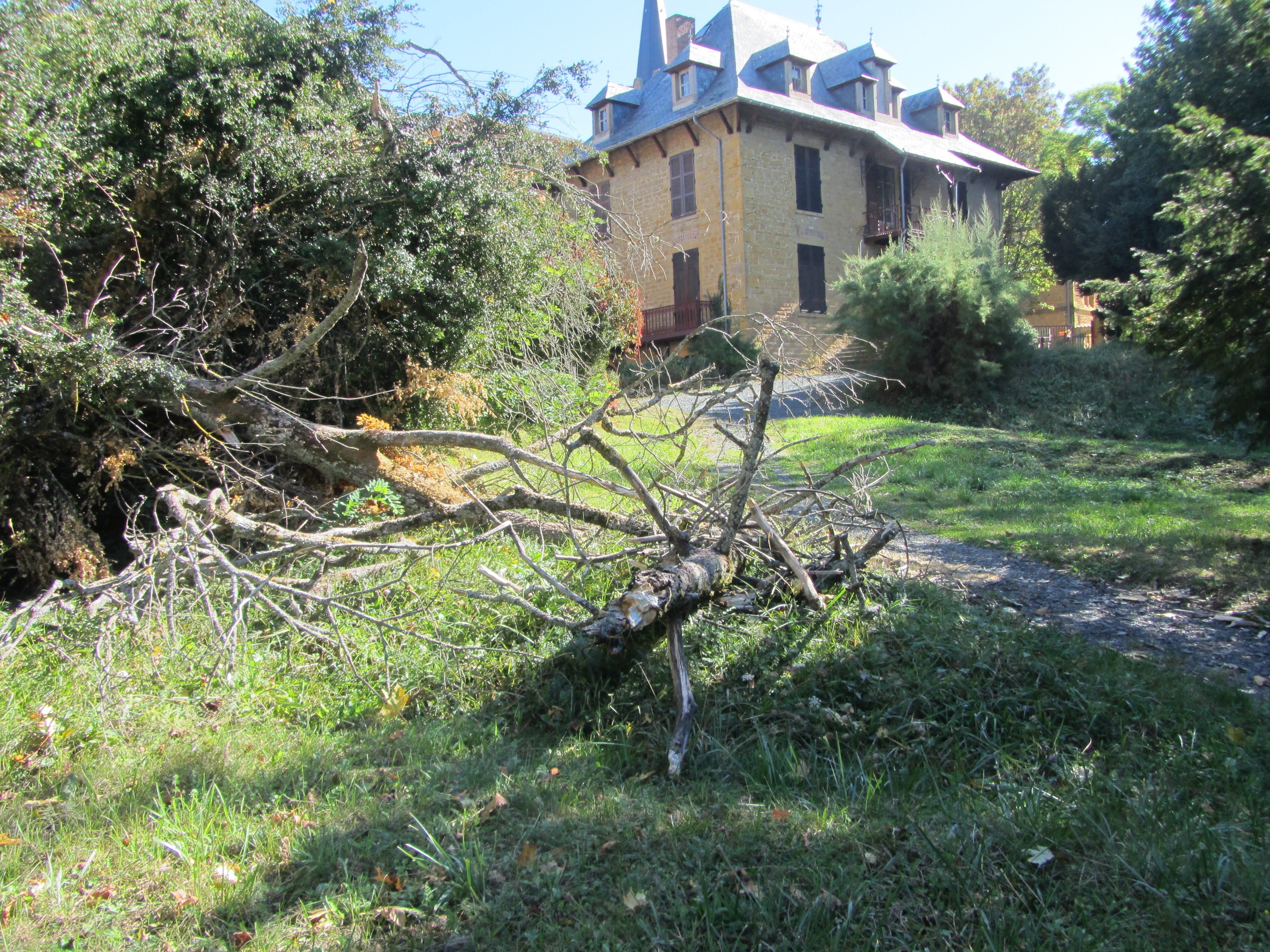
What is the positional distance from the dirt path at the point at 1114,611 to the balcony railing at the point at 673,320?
1618 centimetres

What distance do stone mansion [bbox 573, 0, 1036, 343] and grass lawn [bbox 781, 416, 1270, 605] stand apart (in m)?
9.59

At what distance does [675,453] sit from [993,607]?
16.3 ft

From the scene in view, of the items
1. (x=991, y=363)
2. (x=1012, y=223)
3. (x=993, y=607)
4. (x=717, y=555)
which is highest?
(x=1012, y=223)

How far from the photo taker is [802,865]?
9.44ft

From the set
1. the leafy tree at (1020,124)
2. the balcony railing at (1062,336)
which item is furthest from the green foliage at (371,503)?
the leafy tree at (1020,124)

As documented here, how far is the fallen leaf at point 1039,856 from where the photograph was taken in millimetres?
2787

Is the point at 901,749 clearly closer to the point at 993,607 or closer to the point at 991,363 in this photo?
the point at 993,607

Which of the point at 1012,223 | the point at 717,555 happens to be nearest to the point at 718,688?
the point at 717,555

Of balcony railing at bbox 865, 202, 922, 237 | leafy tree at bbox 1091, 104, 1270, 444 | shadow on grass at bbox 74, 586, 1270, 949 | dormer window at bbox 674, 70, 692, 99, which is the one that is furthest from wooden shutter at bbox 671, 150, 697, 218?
shadow on grass at bbox 74, 586, 1270, 949

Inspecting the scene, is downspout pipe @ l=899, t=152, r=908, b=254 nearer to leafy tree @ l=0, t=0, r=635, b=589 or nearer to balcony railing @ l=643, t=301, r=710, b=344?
balcony railing @ l=643, t=301, r=710, b=344

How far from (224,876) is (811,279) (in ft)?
73.3

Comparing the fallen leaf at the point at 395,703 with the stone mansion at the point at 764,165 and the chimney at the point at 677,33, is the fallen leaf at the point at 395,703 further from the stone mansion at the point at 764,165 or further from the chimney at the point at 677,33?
the chimney at the point at 677,33

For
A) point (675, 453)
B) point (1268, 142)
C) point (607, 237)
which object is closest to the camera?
point (1268, 142)

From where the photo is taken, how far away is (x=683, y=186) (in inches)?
894
